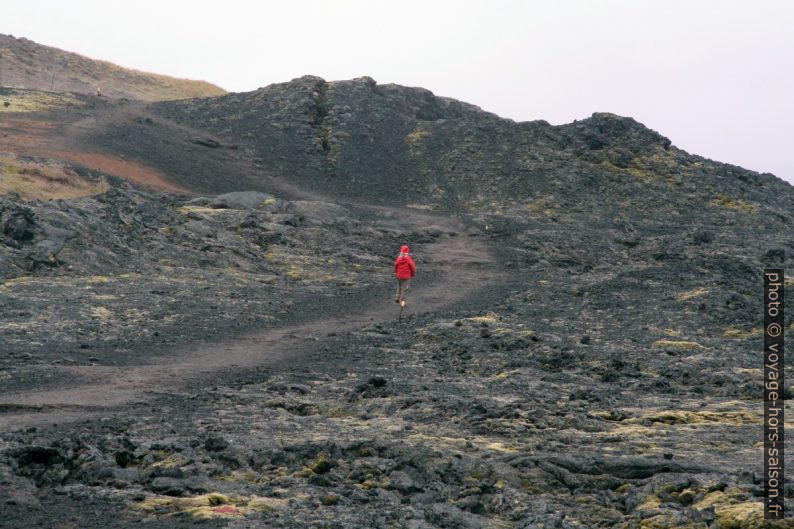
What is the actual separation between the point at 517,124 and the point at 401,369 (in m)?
42.5

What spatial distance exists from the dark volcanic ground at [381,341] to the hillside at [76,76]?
24.6m

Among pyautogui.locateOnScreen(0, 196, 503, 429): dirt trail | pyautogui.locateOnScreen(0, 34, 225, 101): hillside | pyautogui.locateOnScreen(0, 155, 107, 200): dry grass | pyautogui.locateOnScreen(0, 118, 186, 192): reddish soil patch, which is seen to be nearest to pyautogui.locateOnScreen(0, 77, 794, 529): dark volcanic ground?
pyautogui.locateOnScreen(0, 196, 503, 429): dirt trail

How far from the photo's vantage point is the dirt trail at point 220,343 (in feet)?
44.9

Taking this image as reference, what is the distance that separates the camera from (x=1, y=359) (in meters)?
16.3

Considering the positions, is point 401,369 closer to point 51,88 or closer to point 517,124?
point 517,124

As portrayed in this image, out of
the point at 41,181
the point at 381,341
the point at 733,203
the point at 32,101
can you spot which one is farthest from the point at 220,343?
the point at 32,101

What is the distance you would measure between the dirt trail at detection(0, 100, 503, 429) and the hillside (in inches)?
998

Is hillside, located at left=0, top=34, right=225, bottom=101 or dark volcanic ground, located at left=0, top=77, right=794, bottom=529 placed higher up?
hillside, located at left=0, top=34, right=225, bottom=101

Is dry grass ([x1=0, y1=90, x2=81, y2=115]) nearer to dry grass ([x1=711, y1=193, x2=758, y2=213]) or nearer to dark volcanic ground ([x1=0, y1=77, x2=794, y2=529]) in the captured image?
dark volcanic ground ([x1=0, y1=77, x2=794, y2=529])

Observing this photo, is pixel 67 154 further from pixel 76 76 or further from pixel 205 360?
pixel 76 76

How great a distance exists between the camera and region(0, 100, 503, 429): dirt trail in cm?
1368

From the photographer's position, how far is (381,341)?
68.8 feet

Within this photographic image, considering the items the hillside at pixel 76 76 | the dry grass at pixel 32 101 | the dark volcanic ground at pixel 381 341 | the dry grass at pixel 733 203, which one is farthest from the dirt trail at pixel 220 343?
the hillside at pixel 76 76

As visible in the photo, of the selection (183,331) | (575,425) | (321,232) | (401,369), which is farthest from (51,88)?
(575,425)
